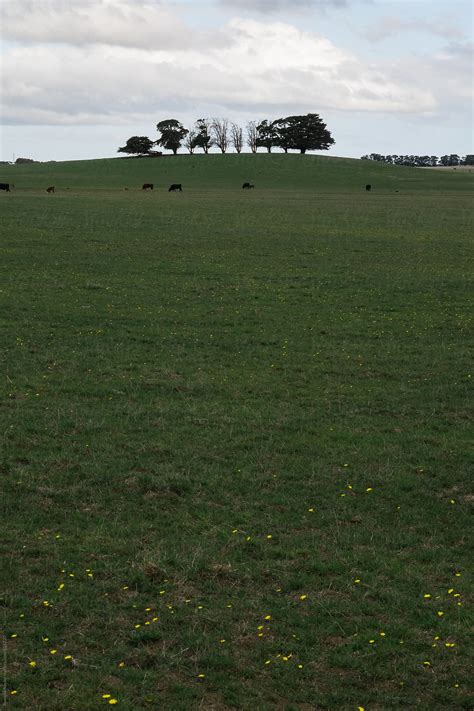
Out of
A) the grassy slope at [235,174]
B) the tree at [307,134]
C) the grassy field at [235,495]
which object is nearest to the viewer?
the grassy field at [235,495]

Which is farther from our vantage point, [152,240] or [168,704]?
[152,240]

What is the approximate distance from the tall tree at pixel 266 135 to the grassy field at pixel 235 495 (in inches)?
6807

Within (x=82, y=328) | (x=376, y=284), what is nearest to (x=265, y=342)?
(x=82, y=328)

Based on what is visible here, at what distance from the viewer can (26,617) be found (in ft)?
24.9

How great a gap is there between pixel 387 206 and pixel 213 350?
5357 cm

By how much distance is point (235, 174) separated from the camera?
13325 cm

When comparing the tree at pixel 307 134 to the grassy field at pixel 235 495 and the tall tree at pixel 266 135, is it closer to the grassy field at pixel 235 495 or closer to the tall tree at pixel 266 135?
the tall tree at pixel 266 135

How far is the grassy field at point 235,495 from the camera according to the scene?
6930 millimetres

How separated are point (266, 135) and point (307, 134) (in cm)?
1498

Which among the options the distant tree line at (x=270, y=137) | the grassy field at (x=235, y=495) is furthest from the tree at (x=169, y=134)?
the grassy field at (x=235, y=495)

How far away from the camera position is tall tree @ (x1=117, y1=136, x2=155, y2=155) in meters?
184

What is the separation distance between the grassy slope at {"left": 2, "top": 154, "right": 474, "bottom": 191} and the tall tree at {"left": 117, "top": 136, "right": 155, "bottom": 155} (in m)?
25.0

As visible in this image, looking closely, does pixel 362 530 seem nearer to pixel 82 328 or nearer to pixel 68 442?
pixel 68 442

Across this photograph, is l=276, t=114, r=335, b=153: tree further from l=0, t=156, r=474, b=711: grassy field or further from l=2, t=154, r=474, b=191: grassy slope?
l=0, t=156, r=474, b=711: grassy field
